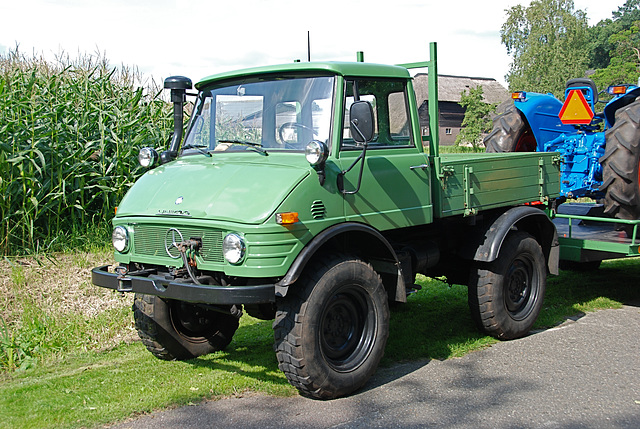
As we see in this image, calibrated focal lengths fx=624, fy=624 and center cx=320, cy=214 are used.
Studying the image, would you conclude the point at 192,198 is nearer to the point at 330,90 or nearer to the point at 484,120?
the point at 330,90

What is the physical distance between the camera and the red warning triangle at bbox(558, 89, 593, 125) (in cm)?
833

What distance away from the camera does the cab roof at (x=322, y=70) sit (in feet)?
16.6

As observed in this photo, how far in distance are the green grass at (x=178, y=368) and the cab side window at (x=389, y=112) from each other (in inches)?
79.1

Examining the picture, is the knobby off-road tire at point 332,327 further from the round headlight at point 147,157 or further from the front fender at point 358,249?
the round headlight at point 147,157

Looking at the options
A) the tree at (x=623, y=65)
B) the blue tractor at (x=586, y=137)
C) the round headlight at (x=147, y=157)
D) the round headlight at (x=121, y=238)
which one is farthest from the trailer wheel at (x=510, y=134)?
the tree at (x=623, y=65)

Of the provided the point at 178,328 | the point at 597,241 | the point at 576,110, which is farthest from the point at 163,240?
the point at 576,110

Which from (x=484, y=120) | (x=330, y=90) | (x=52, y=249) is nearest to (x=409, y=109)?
(x=330, y=90)

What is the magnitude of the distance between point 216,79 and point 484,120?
3588 centimetres

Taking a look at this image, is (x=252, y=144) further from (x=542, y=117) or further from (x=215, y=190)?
(x=542, y=117)

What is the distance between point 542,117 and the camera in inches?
349

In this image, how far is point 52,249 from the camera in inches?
303

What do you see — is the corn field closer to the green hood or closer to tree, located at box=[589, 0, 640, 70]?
the green hood

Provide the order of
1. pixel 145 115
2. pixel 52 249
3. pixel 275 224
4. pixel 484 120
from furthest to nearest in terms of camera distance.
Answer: pixel 484 120 < pixel 145 115 < pixel 52 249 < pixel 275 224

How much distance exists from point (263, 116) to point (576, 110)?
16.5 feet
